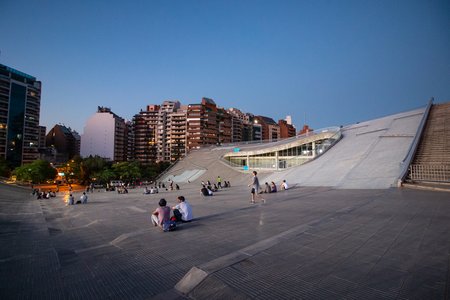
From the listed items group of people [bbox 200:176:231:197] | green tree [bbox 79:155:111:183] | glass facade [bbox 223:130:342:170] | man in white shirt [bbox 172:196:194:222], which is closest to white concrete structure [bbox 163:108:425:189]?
glass facade [bbox 223:130:342:170]

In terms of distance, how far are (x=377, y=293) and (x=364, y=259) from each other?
4.28 feet

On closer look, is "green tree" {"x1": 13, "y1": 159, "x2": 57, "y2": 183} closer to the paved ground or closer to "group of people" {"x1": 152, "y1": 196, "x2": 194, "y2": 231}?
the paved ground

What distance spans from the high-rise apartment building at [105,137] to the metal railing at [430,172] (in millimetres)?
121718

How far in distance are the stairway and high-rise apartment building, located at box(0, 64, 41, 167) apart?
109201mm

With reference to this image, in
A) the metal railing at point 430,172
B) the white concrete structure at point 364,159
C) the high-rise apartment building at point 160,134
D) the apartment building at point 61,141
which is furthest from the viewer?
the apartment building at point 61,141

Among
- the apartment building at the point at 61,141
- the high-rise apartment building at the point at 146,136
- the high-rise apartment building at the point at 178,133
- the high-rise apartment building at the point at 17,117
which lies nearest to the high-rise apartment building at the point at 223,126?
the high-rise apartment building at the point at 178,133

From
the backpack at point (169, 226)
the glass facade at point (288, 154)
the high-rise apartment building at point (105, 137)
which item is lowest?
the backpack at point (169, 226)

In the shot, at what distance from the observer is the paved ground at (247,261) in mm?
3348

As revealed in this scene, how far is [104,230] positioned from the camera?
8031 millimetres

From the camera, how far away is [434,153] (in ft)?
57.0

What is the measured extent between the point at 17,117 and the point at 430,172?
118 metres

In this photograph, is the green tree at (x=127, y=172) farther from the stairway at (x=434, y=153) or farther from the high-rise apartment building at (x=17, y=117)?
the high-rise apartment building at (x=17, y=117)

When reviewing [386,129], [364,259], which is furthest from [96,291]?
[386,129]

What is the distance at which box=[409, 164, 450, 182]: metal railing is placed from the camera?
1474cm
